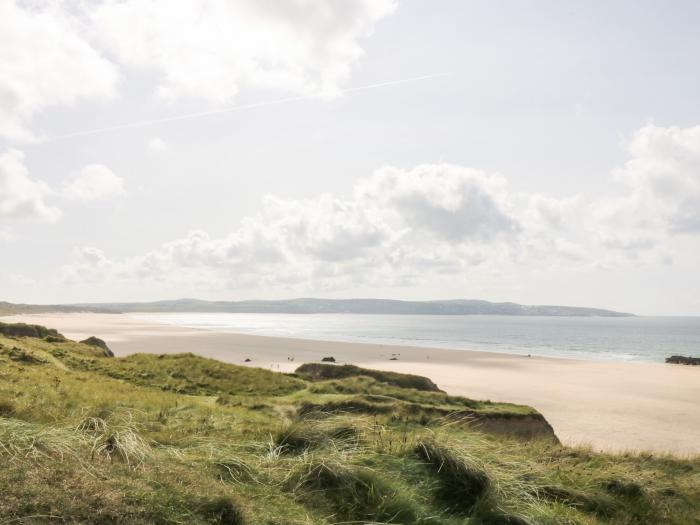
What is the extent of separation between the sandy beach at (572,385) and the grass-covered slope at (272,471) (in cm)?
486

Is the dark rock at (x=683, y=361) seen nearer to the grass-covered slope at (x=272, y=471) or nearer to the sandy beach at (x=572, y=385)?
the sandy beach at (x=572, y=385)

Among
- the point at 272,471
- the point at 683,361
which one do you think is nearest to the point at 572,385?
the point at 683,361

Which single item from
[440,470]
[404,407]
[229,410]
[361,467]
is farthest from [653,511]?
[229,410]

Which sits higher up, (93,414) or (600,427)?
(93,414)

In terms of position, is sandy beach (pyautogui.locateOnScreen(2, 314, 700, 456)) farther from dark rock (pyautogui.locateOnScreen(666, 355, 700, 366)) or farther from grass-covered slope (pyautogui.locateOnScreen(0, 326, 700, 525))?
grass-covered slope (pyautogui.locateOnScreen(0, 326, 700, 525))

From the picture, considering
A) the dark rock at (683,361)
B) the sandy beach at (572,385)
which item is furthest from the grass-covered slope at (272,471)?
the dark rock at (683,361)

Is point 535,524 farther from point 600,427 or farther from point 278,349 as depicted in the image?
point 278,349

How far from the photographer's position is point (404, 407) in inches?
532

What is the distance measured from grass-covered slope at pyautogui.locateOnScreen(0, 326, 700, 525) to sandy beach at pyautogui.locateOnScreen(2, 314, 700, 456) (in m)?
4.86

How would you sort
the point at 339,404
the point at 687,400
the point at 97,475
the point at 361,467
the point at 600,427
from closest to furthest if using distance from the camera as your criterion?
the point at 97,475, the point at 361,467, the point at 339,404, the point at 600,427, the point at 687,400

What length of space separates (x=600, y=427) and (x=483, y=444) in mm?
18565

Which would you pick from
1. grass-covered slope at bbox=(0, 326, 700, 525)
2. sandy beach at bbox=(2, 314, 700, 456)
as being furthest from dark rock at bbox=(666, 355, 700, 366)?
grass-covered slope at bbox=(0, 326, 700, 525)

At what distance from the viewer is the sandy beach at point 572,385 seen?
2314 cm

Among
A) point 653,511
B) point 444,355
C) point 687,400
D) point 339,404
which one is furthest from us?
point 444,355
